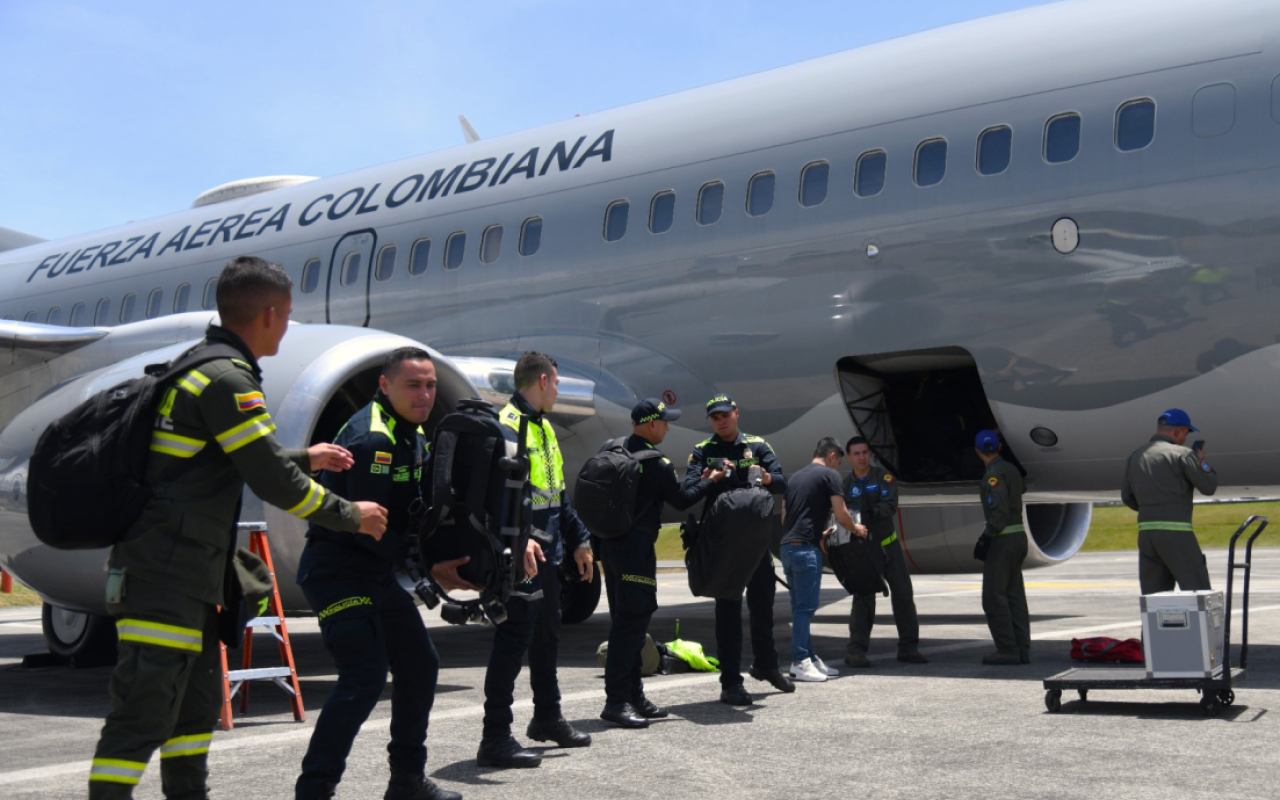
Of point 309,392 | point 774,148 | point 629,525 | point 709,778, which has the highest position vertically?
point 774,148

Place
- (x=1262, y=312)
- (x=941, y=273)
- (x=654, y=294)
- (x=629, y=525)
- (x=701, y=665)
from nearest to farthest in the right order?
(x=629, y=525)
(x=1262, y=312)
(x=941, y=273)
(x=701, y=665)
(x=654, y=294)

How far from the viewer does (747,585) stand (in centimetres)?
742

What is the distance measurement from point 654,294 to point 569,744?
176 inches

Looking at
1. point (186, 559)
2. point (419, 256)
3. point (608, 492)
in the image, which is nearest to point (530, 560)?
point (608, 492)

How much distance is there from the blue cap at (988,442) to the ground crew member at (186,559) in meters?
5.52

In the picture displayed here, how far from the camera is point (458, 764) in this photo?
5719 mm

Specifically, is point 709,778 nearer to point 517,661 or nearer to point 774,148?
point 517,661

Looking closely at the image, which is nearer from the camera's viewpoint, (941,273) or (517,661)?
(517,661)

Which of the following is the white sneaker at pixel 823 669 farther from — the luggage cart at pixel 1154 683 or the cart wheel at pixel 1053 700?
the cart wheel at pixel 1053 700

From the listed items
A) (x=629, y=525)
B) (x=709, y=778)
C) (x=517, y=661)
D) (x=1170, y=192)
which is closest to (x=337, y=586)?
(x=517, y=661)

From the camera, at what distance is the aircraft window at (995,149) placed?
8.16 meters

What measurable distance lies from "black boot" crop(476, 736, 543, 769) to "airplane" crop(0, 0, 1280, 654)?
8.17 ft

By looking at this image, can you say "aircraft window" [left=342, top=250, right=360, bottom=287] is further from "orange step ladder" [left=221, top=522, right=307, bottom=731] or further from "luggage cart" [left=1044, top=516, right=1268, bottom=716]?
"luggage cart" [left=1044, top=516, right=1268, bottom=716]

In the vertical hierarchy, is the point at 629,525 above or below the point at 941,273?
below
